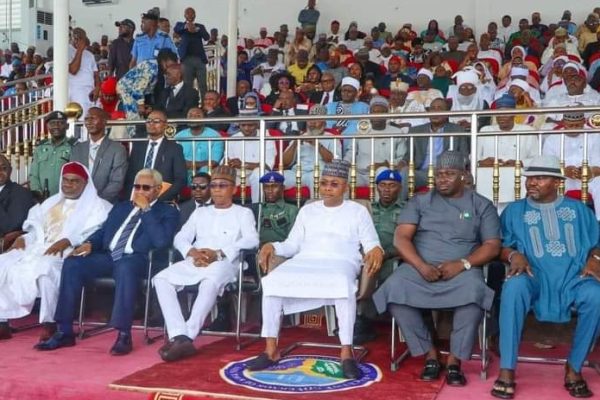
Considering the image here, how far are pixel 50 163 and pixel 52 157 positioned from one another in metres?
Answer: 0.06

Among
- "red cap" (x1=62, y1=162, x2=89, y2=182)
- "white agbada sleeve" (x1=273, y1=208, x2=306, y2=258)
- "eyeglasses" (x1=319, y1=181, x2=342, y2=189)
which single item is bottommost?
"white agbada sleeve" (x1=273, y1=208, x2=306, y2=258)

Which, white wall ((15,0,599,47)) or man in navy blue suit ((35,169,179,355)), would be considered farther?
white wall ((15,0,599,47))

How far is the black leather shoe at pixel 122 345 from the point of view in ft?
17.9

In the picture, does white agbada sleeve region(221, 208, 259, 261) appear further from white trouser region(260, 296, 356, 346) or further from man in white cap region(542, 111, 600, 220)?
man in white cap region(542, 111, 600, 220)

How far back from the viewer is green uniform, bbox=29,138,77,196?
7.29 meters

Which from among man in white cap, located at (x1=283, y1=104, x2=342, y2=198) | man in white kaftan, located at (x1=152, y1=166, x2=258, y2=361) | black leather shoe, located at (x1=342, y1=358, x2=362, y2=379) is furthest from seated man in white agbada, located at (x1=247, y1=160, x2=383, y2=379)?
man in white cap, located at (x1=283, y1=104, x2=342, y2=198)

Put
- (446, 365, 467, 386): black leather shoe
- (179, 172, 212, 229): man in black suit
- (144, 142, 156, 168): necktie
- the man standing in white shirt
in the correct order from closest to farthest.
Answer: (446, 365, 467, 386): black leather shoe → (179, 172, 212, 229): man in black suit → (144, 142, 156, 168): necktie → the man standing in white shirt

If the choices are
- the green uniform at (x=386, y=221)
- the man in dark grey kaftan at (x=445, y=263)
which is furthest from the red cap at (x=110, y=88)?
the man in dark grey kaftan at (x=445, y=263)

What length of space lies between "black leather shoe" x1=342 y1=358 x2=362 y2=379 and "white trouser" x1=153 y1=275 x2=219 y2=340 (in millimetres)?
1129

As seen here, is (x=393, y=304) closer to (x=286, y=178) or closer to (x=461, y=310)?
(x=461, y=310)

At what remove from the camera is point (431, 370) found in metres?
4.77

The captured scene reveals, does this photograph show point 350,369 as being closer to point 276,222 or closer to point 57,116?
point 276,222

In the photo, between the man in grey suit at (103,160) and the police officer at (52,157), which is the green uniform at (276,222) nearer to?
the man in grey suit at (103,160)

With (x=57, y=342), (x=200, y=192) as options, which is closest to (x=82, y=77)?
(x=200, y=192)
